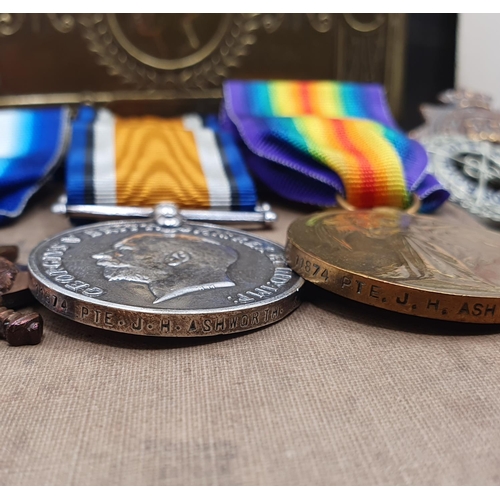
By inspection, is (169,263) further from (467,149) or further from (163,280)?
(467,149)

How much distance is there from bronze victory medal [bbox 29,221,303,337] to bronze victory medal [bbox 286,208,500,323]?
49mm

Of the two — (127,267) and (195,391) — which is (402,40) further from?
(195,391)

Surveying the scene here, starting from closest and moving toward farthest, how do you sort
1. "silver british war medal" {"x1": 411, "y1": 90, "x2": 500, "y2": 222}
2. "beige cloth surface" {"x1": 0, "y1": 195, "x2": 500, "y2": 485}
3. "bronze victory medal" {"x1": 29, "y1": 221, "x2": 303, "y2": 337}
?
"beige cloth surface" {"x1": 0, "y1": 195, "x2": 500, "y2": 485} < "bronze victory medal" {"x1": 29, "y1": 221, "x2": 303, "y2": 337} < "silver british war medal" {"x1": 411, "y1": 90, "x2": 500, "y2": 222}

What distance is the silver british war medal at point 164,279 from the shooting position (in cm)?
64

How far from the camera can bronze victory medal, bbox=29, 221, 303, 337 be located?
0.64 metres

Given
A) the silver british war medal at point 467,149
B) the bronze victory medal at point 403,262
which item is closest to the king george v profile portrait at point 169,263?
the bronze victory medal at point 403,262

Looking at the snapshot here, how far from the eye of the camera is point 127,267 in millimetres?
732

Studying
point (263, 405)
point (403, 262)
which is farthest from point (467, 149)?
point (263, 405)

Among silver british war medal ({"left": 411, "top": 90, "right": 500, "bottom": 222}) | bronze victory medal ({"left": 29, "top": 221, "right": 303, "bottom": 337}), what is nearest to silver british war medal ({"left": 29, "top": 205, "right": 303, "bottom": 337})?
bronze victory medal ({"left": 29, "top": 221, "right": 303, "bottom": 337})

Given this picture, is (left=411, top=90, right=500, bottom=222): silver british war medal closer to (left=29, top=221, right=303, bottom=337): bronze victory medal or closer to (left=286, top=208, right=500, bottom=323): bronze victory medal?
(left=286, top=208, right=500, bottom=323): bronze victory medal

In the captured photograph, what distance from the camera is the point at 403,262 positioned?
0.74m

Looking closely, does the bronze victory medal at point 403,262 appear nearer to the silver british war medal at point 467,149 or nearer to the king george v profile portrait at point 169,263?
the king george v profile portrait at point 169,263

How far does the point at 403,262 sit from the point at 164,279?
303mm

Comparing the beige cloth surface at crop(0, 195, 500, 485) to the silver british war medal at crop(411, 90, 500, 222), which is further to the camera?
the silver british war medal at crop(411, 90, 500, 222)
